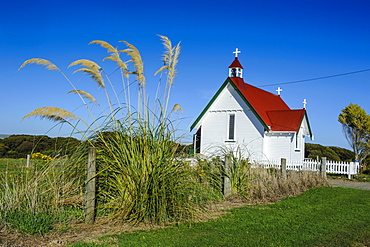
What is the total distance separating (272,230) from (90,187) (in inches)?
118

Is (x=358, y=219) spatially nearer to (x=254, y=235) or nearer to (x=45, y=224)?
(x=254, y=235)

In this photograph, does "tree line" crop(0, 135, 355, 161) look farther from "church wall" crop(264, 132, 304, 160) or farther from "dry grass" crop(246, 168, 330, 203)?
"dry grass" crop(246, 168, 330, 203)

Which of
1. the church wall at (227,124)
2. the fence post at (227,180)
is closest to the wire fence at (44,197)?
the fence post at (227,180)

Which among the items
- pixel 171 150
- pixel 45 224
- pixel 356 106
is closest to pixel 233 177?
pixel 171 150

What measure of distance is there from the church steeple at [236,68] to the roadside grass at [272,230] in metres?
15.9

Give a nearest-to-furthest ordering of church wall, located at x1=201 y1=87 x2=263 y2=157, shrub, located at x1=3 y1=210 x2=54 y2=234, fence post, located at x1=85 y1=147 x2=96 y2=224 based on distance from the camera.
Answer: shrub, located at x1=3 y1=210 x2=54 y2=234 → fence post, located at x1=85 y1=147 x2=96 y2=224 → church wall, located at x1=201 y1=87 x2=263 y2=157

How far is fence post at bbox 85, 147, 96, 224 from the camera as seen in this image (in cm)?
584

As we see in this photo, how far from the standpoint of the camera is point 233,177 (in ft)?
32.5

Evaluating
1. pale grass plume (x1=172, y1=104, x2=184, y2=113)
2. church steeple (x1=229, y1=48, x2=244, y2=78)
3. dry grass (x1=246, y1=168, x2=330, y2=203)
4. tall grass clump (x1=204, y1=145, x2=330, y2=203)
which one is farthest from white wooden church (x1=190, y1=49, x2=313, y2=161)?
pale grass plume (x1=172, y1=104, x2=184, y2=113)

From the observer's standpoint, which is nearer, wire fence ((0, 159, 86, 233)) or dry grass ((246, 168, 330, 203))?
wire fence ((0, 159, 86, 233))

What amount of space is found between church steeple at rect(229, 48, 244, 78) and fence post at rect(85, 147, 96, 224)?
62.2ft

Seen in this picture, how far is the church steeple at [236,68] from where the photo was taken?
78.3 feet

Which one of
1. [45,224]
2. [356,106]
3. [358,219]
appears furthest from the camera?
[356,106]

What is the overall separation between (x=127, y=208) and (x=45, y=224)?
47.5 inches
